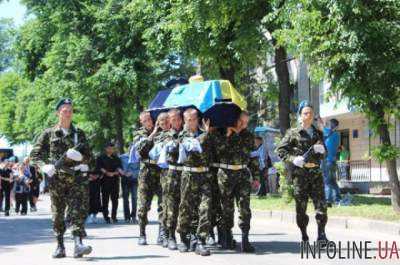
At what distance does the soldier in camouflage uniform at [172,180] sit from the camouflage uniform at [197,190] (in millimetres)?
331

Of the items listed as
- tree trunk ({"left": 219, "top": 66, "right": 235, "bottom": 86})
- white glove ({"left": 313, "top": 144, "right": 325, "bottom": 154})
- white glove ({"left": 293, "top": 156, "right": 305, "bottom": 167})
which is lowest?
white glove ({"left": 293, "top": 156, "right": 305, "bottom": 167})

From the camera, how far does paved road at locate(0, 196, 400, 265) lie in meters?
10.2

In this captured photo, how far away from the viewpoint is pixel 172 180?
1142 cm

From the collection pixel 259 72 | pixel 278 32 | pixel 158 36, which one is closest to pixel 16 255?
pixel 278 32

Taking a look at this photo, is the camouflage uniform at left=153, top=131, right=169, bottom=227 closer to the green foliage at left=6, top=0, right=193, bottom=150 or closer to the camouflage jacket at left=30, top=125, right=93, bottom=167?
the camouflage jacket at left=30, top=125, right=93, bottom=167

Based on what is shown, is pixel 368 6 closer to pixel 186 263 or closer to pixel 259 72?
pixel 186 263

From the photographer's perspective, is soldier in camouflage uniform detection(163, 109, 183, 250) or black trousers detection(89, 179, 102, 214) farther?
black trousers detection(89, 179, 102, 214)

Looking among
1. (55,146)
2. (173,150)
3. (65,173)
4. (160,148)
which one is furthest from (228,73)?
(65,173)

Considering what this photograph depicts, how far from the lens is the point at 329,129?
18109mm

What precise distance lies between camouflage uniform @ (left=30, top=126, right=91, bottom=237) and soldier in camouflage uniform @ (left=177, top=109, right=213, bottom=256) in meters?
1.39

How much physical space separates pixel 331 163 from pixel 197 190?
771cm

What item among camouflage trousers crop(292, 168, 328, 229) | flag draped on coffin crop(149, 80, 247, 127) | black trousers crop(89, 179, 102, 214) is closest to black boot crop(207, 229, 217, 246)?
camouflage trousers crop(292, 168, 328, 229)

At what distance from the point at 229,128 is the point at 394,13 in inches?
242

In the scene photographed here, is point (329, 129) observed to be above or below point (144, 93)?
below
